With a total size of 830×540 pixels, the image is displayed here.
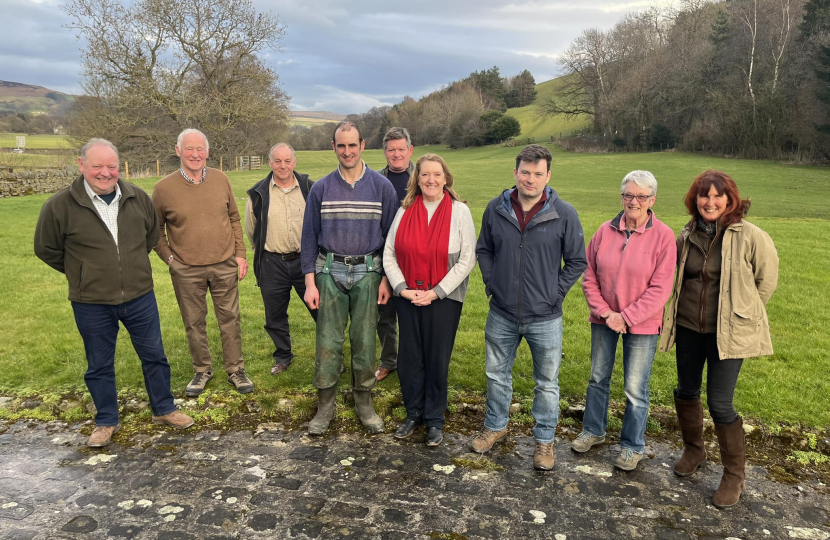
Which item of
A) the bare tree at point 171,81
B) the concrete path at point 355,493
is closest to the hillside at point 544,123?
the bare tree at point 171,81

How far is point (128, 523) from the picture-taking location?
3.49 metres

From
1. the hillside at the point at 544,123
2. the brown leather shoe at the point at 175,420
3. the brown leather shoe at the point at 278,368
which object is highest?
the hillside at the point at 544,123

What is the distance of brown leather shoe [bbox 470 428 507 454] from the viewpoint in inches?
178

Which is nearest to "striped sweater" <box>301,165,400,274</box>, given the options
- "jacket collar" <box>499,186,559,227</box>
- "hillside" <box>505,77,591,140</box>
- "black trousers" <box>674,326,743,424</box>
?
"jacket collar" <box>499,186,559,227</box>

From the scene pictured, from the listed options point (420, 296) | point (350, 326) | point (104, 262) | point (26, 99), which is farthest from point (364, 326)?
point (26, 99)

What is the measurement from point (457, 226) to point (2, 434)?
15.1 ft

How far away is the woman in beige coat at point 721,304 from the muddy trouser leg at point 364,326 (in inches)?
97.9

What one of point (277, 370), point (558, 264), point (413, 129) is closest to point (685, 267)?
point (558, 264)

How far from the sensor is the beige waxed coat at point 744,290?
3762 millimetres

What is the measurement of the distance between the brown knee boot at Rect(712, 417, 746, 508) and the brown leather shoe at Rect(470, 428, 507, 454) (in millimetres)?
1693

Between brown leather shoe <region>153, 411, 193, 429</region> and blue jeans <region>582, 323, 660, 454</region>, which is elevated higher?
blue jeans <region>582, 323, 660, 454</region>

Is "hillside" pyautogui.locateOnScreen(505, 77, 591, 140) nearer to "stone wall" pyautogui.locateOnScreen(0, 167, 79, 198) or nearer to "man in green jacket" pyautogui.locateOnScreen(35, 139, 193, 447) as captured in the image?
"stone wall" pyautogui.locateOnScreen(0, 167, 79, 198)

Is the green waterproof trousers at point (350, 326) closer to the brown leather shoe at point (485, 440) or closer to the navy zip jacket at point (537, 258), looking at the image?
the brown leather shoe at point (485, 440)

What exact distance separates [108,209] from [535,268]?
3678 millimetres
